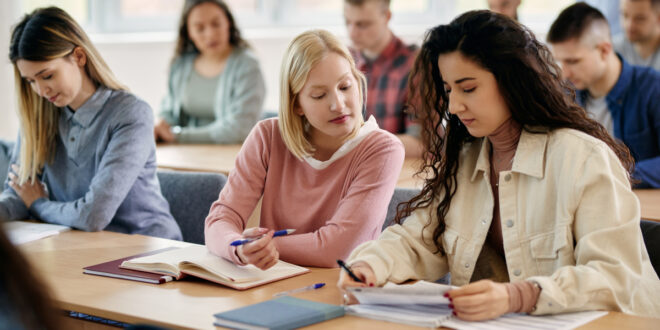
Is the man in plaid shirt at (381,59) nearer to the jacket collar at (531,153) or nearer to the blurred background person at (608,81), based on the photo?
the blurred background person at (608,81)

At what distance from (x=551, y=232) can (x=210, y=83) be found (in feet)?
10.2

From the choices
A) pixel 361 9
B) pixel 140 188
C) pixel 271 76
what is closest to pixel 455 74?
pixel 140 188

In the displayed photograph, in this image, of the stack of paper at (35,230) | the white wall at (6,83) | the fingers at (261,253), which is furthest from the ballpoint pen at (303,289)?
the white wall at (6,83)

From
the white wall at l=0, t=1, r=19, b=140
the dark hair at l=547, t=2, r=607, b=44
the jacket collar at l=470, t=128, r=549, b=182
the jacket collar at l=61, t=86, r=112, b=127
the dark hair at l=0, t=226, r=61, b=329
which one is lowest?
the white wall at l=0, t=1, r=19, b=140

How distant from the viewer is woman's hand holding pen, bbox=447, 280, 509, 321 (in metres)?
1.39

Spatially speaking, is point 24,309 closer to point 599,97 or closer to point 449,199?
point 449,199

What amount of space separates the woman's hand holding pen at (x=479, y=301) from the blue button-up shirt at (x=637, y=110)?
1.74 meters

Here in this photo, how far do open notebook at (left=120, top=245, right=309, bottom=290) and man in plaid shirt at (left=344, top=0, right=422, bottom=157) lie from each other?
2.02 m

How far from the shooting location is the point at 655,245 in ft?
6.14

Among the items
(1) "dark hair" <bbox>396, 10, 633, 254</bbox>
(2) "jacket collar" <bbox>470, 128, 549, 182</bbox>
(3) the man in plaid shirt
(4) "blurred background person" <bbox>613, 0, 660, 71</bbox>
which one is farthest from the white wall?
(2) "jacket collar" <bbox>470, 128, 549, 182</bbox>

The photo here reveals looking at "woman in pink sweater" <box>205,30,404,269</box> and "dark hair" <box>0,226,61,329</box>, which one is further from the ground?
"dark hair" <box>0,226,61,329</box>

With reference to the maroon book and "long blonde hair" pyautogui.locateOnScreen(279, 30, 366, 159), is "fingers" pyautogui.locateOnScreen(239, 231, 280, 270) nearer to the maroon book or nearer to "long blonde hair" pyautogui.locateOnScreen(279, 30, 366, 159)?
the maroon book

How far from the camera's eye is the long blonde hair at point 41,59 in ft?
8.33

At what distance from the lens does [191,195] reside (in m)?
2.80
